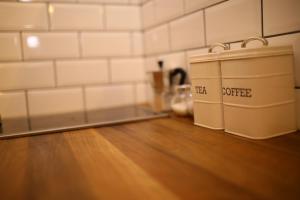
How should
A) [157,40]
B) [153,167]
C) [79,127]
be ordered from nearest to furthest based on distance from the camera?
1. [153,167]
2. [79,127]
3. [157,40]

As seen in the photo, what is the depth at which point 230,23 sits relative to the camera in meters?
0.81

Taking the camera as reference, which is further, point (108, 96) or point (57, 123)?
point (108, 96)

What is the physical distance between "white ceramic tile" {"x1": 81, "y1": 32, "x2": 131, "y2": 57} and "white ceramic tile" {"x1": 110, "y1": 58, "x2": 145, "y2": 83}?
0.13ft

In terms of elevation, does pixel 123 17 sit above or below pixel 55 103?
above

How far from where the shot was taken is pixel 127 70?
1.34m

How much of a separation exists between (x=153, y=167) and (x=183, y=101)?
0.50 metres

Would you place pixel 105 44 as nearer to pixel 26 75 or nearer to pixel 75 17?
pixel 75 17

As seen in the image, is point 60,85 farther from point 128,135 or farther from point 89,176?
point 89,176

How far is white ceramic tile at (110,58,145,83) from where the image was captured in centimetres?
131

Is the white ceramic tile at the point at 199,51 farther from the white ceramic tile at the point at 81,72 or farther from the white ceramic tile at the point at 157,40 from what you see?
the white ceramic tile at the point at 81,72

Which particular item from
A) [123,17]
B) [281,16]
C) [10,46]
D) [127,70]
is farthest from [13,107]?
[281,16]

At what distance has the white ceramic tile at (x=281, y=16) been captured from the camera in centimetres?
63

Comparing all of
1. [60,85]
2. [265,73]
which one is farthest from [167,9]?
[265,73]

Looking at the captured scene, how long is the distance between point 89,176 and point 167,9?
83cm
